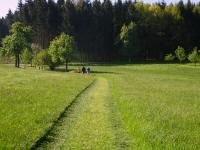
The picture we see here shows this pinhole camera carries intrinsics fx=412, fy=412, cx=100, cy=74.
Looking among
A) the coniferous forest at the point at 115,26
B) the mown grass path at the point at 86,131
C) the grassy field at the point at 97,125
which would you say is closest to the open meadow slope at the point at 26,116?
the grassy field at the point at 97,125

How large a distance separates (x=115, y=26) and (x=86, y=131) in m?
140

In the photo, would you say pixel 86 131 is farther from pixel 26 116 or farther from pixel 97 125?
pixel 26 116

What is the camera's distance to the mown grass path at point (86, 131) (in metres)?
16.9

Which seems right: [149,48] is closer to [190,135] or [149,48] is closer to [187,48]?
[187,48]

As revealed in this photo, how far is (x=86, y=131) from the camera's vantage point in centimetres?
1950

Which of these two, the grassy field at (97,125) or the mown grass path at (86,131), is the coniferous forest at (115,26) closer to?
the grassy field at (97,125)

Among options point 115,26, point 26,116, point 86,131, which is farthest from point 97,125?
point 115,26

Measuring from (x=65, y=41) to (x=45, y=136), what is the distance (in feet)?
302

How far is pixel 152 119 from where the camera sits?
75.6ft

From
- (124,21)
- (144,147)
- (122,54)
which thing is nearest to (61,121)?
(144,147)

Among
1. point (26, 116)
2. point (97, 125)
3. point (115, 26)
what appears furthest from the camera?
point (115, 26)

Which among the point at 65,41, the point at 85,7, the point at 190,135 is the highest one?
the point at 85,7

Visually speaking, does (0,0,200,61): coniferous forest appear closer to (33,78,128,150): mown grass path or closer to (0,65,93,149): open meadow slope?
(0,65,93,149): open meadow slope

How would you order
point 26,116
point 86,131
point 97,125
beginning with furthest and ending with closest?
point 26,116
point 97,125
point 86,131
